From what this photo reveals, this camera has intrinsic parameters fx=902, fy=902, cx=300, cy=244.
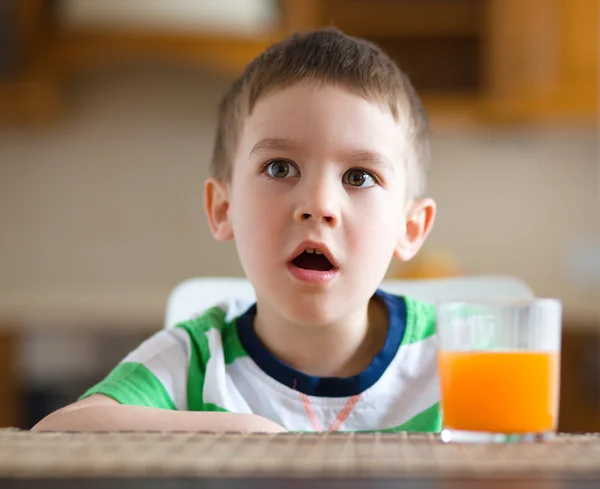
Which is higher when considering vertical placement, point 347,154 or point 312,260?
point 347,154

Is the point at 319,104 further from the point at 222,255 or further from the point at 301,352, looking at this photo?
the point at 222,255

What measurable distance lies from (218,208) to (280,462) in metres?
0.68

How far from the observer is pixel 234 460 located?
45 cm

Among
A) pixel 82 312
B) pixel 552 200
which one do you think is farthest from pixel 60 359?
pixel 552 200

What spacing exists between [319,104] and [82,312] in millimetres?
2303

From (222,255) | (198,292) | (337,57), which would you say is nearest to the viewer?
(337,57)

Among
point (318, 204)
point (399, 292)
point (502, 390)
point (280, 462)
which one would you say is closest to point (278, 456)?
point (280, 462)

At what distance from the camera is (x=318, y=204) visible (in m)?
0.85

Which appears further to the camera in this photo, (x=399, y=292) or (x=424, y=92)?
(x=424, y=92)

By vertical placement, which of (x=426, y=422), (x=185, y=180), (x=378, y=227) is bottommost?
(x=426, y=422)

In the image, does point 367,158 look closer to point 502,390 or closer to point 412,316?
point 412,316

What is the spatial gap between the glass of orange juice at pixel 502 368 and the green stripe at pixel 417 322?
15.3 inches

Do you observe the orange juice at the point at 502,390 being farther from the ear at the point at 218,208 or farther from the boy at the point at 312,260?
the ear at the point at 218,208

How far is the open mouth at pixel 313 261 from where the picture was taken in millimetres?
917
